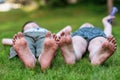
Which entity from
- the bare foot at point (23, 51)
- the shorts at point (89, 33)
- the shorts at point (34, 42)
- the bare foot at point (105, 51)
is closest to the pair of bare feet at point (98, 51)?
the bare foot at point (105, 51)

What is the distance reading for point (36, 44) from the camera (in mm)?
3662

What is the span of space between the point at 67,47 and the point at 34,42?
0.73 m

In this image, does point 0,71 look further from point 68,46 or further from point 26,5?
point 26,5

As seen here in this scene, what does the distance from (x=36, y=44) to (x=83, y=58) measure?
1.59 feet

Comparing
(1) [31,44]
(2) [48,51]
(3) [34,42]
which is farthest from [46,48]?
(3) [34,42]

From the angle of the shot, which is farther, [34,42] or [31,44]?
[34,42]

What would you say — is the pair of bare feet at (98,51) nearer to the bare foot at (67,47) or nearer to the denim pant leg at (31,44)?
the bare foot at (67,47)

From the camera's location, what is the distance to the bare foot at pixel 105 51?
2.94 m

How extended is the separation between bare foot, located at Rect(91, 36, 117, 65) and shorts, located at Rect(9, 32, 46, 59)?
0.60m

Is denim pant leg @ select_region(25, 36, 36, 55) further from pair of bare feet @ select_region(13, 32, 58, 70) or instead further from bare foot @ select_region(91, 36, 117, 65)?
bare foot @ select_region(91, 36, 117, 65)

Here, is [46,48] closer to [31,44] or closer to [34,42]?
[31,44]

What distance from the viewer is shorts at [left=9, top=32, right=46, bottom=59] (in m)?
3.53

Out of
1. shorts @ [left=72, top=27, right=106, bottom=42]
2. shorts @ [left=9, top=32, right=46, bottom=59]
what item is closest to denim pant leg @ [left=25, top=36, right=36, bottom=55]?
shorts @ [left=9, top=32, right=46, bottom=59]

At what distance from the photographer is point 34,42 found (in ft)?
12.3
